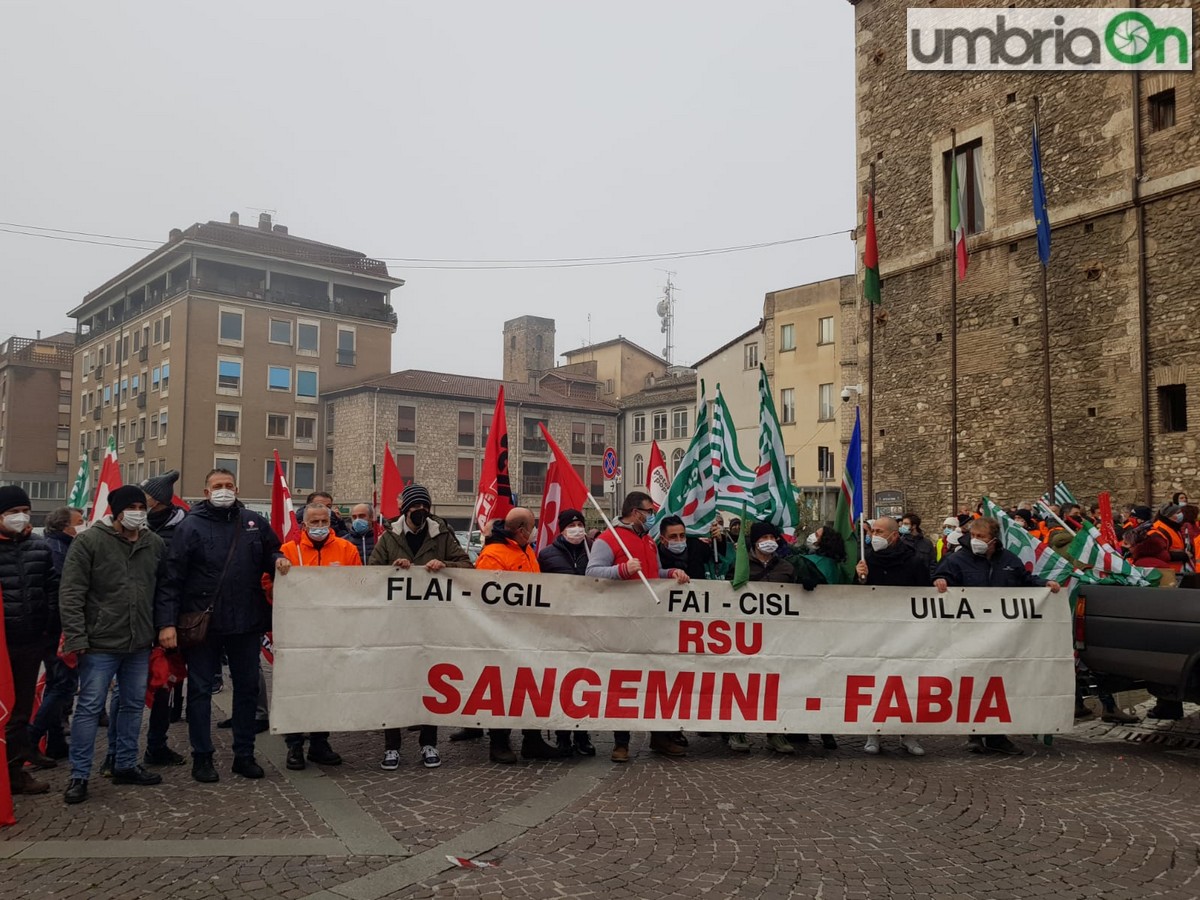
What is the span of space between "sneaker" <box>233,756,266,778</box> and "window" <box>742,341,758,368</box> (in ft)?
142

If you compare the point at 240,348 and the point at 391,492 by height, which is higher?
the point at 240,348

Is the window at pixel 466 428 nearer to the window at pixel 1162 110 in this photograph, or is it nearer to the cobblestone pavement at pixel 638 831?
the window at pixel 1162 110

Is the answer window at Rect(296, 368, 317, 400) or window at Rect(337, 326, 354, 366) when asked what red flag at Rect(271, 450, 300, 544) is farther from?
window at Rect(337, 326, 354, 366)

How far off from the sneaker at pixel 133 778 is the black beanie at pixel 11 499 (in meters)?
1.84

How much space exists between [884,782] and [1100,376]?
14.7 m

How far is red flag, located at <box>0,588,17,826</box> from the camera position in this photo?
5.42 meters

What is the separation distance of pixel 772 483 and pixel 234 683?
15.8 feet

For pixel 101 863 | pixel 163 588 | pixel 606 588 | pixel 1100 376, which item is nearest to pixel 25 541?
pixel 163 588

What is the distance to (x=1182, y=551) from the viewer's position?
33.0ft

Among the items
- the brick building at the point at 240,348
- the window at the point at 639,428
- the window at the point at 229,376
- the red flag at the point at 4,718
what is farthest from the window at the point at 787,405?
the red flag at the point at 4,718

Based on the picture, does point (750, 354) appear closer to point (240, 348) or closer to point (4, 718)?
point (240, 348)

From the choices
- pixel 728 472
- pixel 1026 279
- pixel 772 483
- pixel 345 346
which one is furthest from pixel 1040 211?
pixel 345 346

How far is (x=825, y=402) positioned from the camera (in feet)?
142

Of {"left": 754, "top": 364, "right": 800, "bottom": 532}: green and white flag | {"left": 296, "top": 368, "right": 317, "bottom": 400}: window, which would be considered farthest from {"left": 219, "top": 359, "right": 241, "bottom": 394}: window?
{"left": 754, "top": 364, "right": 800, "bottom": 532}: green and white flag
